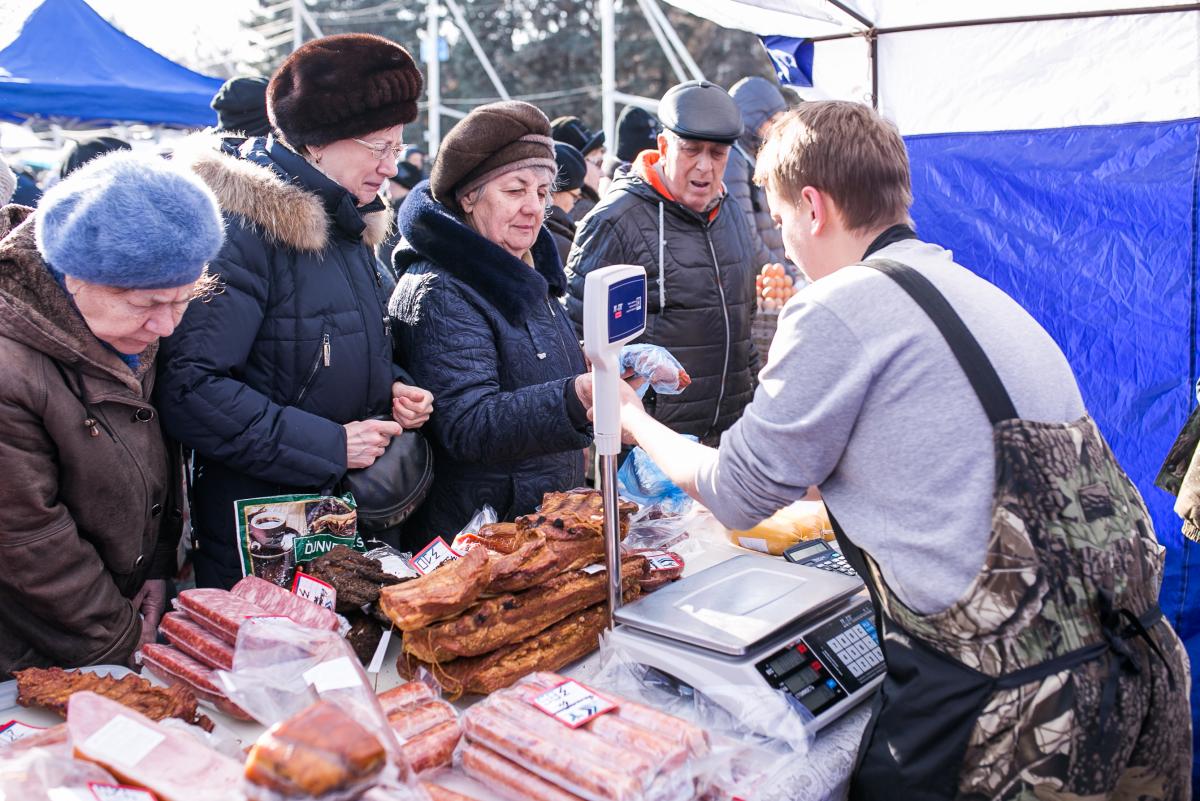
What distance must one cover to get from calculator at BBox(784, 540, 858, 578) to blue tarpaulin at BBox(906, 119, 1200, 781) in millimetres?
1719

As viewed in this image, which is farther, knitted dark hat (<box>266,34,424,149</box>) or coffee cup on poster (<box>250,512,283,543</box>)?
knitted dark hat (<box>266,34,424,149</box>)

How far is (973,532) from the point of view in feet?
5.17

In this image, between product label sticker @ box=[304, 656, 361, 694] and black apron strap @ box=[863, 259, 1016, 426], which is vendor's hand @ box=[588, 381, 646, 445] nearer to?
black apron strap @ box=[863, 259, 1016, 426]

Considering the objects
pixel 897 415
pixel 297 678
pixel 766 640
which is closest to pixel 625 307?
pixel 897 415

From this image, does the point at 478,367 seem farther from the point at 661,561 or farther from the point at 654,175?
the point at 654,175

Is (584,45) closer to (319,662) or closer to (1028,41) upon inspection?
(1028,41)

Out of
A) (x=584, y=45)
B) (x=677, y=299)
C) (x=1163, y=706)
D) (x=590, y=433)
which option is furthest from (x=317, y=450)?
(x=584, y=45)

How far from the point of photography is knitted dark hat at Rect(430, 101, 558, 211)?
9.27 feet

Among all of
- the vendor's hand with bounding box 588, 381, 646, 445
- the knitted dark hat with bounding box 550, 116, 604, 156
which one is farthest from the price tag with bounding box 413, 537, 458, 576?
the knitted dark hat with bounding box 550, 116, 604, 156

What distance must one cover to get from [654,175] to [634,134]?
2433mm

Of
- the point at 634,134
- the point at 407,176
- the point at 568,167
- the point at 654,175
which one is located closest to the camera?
the point at 654,175

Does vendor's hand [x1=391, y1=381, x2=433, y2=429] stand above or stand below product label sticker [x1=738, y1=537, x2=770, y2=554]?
above

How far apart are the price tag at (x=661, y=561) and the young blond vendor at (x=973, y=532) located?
24.3 inches

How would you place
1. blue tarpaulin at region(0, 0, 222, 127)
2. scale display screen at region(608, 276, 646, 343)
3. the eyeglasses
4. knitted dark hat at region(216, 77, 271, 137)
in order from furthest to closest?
blue tarpaulin at region(0, 0, 222, 127) < knitted dark hat at region(216, 77, 271, 137) < the eyeglasses < scale display screen at region(608, 276, 646, 343)
